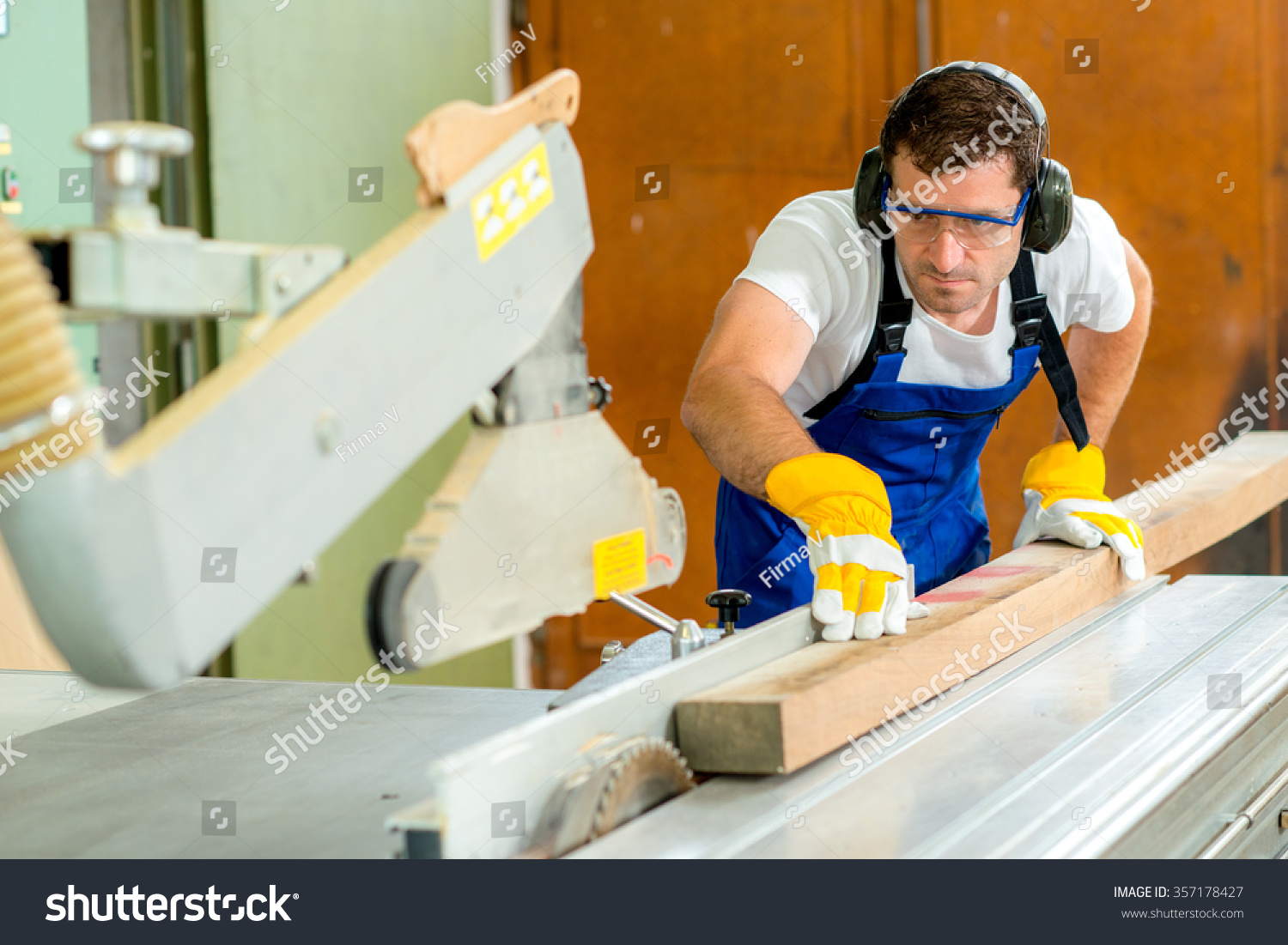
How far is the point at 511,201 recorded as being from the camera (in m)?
1.02

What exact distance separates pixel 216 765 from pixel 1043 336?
4.92 feet

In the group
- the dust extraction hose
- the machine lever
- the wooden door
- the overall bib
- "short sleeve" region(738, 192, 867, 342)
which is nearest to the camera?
the dust extraction hose

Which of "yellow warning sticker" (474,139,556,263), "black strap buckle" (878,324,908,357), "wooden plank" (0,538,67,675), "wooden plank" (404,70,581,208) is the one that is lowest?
"wooden plank" (0,538,67,675)

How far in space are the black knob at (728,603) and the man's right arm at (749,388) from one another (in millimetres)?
295

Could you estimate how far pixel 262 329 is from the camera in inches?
35.4

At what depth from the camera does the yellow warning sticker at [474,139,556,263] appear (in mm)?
992

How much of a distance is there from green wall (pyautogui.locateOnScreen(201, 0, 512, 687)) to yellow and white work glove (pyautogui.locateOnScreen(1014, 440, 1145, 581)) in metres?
1.67

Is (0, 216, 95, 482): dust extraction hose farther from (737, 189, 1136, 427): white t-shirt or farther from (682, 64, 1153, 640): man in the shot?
(737, 189, 1136, 427): white t-shirt

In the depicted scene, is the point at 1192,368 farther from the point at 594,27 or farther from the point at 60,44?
the point at 60,44

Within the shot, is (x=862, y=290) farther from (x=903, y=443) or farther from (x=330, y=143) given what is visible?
(x=330, y=143)

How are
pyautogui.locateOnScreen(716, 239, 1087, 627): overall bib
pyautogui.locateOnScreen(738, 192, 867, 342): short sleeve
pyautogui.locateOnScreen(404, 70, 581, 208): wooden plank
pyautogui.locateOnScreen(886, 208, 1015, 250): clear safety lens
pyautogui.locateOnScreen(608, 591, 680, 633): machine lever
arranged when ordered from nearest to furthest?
1. pyautogui.locateOnScreen(404, 70, 581, 208): wooden plank
2. pyautogui.locateOnScreen(608, 591, 680, 633): machine lever
3. pyautogui.locateOnScreen(886, 208, 1015, 250): clear safety lens
4. pyautogui.locateOnScreen(738, 192, 867, 342): short sleeve
5. pyautogui.locateOnScreen(716, 239, 1087, 627): overall bib

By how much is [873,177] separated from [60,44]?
1.85m

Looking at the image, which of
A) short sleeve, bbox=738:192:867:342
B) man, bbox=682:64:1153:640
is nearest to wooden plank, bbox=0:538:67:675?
man, bbox=682:64:1153:640

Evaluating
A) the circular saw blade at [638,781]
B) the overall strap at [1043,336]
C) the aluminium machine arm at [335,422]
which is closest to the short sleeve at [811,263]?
the overall strap at [1043,336]
